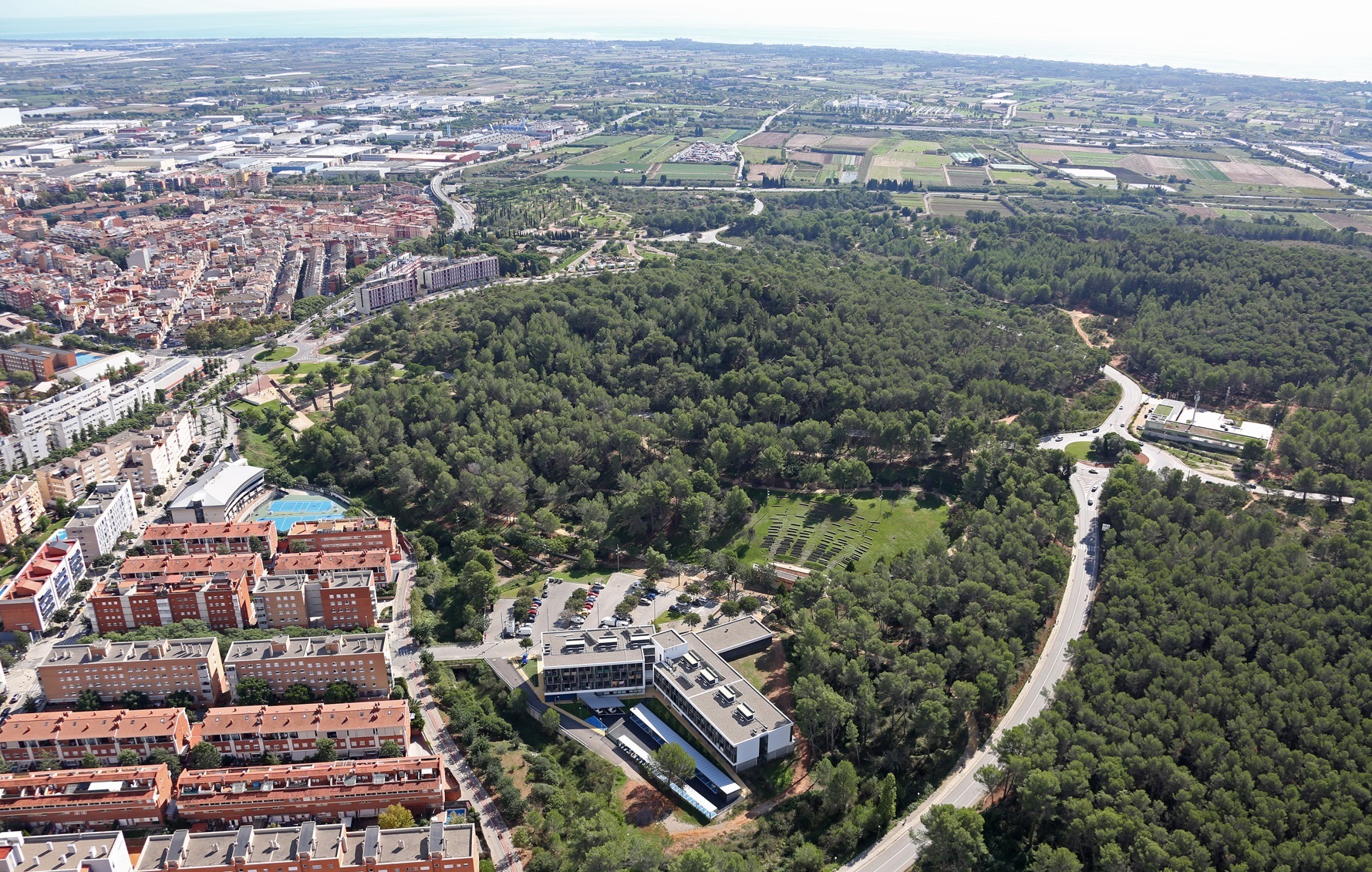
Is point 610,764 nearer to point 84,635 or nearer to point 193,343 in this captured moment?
point 84,635

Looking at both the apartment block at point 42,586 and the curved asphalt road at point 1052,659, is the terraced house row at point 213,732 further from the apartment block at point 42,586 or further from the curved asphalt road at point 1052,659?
the curved asphalt road at point 1052,659

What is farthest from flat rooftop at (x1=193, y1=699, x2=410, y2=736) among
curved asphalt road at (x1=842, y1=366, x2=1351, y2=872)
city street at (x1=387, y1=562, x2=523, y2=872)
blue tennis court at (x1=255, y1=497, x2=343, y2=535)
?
curved asphalt road at (x1=842, y1=366, x2=1351, y2=872)

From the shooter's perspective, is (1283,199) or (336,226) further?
(1283,199)

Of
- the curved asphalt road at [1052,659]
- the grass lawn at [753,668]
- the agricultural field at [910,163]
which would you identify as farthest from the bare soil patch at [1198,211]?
the grass lawn at [753,668]

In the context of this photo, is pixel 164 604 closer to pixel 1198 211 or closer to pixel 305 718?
pixel 305 718

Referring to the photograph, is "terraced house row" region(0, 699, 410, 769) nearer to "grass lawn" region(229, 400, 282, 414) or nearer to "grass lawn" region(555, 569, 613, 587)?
"grass lawn" region(555, 569, 613, 587)

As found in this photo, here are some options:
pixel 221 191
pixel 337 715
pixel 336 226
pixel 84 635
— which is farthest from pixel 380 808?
pixel 221 191

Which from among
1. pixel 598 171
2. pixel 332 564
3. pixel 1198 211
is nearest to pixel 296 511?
pixel 332 564
